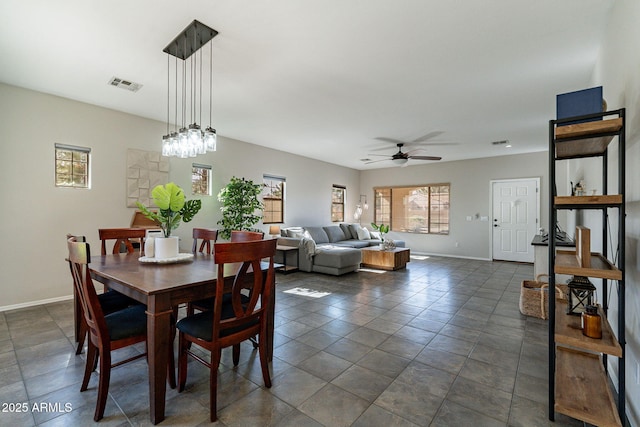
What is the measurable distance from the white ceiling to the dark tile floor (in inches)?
105

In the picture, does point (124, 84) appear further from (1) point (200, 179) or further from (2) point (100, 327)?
(2) point (100, 327)

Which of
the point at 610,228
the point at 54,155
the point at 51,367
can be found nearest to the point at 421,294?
the point at 610,228

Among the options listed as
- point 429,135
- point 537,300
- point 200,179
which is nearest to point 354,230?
point 429,135

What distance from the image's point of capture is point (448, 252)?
7898 millimetres

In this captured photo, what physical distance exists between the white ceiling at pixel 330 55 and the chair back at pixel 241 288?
176cm

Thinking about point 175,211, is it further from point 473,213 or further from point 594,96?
point 473,213

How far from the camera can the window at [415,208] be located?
8047 mm

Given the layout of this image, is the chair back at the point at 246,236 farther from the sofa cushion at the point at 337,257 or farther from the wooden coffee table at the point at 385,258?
the wooden coffee table at the point at 385,258

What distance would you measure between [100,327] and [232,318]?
28.2 inches

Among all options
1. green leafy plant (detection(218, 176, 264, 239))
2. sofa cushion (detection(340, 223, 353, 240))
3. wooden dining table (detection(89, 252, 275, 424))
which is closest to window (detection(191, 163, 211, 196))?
green leafy plant (detection(218, 176, 264, 239))

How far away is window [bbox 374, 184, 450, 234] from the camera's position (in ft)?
26.4

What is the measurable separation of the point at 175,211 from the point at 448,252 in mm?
7379

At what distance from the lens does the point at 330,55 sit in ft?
9.04

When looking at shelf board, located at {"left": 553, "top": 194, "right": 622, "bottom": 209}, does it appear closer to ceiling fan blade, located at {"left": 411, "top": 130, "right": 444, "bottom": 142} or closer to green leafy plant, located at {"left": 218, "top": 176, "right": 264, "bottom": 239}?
ceiling fan blade, located at {"left": 411, "top": 130, "right": 444, "bottom": 142}
